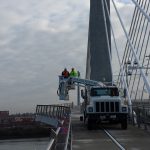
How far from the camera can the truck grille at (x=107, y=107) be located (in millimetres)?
29109

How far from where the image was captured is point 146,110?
1131 inches

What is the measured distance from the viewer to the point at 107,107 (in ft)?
95.9

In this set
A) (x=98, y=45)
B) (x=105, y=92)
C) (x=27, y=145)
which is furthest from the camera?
(x=98, y=45)

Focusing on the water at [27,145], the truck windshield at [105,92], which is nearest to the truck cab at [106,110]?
the truck windshield at [105,92]

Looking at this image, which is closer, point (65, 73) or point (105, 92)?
point (105, 92)

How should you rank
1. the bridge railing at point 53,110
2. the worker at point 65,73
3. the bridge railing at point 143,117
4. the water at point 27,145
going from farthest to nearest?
the worker at point 65,73 < the water at point 27,145 < the bridge railing at point 53,110 < the bridge railing at point 143,117

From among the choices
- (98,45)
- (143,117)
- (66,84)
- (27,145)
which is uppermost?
(98,45)

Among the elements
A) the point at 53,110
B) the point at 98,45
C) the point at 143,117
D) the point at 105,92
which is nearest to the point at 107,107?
the point at 105,92

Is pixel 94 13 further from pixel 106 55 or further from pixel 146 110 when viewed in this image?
pixel 146 110

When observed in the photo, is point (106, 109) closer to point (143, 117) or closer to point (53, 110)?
point (143, 117)

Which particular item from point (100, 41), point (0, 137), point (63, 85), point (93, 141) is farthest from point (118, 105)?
point (0, 137)

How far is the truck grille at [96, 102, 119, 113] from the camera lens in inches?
1146

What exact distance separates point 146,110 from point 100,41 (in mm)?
18059

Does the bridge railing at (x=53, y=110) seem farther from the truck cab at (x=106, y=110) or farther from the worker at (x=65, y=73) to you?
the truck cab at (x=106, y=110)
